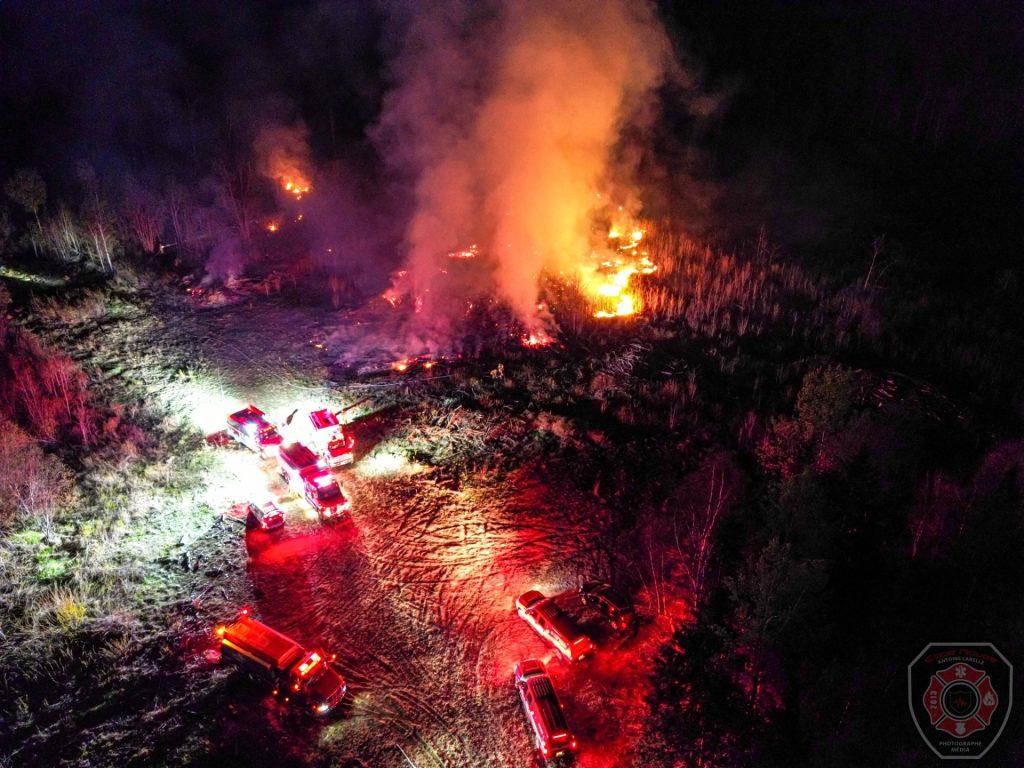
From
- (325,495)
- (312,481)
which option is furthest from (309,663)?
(312,481)

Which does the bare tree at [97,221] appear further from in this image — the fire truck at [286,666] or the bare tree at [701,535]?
the bare tree at [701,535]

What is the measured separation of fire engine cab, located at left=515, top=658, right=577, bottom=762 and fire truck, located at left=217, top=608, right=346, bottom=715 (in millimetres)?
3822

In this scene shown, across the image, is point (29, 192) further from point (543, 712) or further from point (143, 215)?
point (543, 712)

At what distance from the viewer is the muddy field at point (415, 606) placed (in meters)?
12.6

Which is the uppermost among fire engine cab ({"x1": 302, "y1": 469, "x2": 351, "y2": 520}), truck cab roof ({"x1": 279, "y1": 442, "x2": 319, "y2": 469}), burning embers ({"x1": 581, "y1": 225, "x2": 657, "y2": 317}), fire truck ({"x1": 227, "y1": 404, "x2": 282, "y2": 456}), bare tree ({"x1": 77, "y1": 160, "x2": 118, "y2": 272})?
bare tree ({"x1": 77, "y1": 160, "x2": 118, "y2": 272})

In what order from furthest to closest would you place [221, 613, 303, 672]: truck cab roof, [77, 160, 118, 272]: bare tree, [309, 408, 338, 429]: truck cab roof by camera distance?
[77, 160, 118, 272]: bare tree
[309, 408, 338, 429]: truck cab roof
[221, 613, 303, 672]: truck cab roof

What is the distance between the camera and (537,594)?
15.3m

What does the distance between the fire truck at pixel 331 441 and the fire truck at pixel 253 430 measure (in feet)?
4.35

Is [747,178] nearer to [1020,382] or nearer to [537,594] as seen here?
[1020,382]

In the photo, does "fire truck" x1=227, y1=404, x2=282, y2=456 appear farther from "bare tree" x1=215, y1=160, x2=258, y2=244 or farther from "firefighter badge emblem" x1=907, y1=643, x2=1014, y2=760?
"bare tree" x1=215, y1=160, x2=258, y2=244

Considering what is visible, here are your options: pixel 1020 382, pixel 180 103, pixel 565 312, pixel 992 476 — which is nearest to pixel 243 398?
pixel 565 312

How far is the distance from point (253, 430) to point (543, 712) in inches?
538

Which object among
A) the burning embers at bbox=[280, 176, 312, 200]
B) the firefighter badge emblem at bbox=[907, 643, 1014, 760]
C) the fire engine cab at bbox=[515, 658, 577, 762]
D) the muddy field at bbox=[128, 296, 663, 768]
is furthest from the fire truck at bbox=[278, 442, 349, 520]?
the burning embers at bbox=[280, 176, 312, 200]

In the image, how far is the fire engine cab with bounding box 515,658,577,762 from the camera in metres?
11.9
